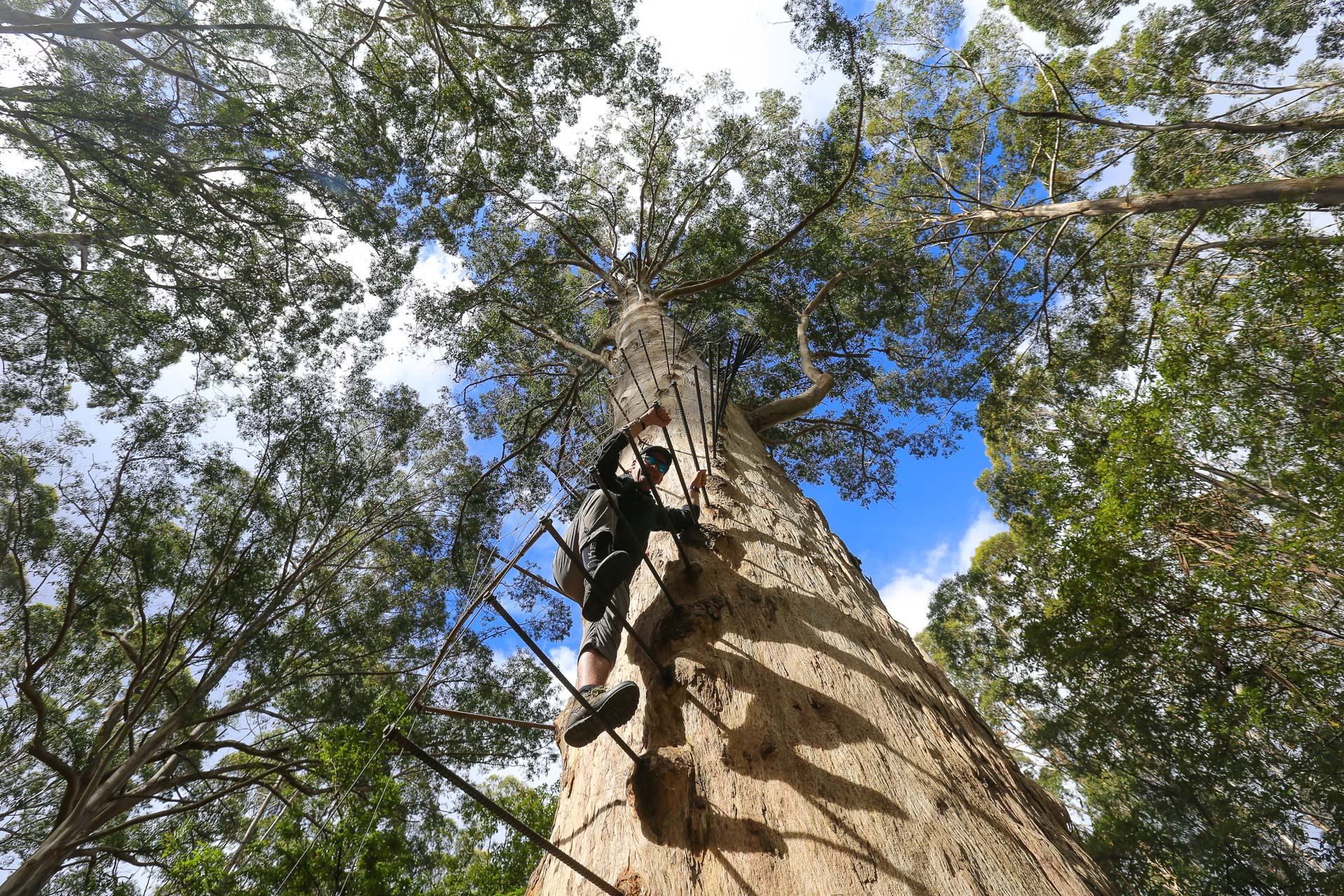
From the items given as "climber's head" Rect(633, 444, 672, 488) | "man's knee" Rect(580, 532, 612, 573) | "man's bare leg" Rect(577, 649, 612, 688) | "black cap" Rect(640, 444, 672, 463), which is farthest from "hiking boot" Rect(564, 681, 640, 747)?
"black cap" Rect(640, 444, 672, 463)

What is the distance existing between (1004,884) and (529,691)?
345 inches

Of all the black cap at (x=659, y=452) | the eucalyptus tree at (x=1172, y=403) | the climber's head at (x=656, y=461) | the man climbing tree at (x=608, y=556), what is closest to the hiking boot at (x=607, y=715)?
the man climbing tree at (x=608, y=556)

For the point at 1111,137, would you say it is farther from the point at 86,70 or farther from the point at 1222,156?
the point at 86,70

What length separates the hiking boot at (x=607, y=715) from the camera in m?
1.32

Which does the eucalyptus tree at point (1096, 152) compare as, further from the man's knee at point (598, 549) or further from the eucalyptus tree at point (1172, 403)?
the man's knee at point (598, 549)

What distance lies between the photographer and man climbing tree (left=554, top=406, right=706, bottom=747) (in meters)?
1.38

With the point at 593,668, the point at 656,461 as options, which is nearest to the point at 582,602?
the point at 593,668

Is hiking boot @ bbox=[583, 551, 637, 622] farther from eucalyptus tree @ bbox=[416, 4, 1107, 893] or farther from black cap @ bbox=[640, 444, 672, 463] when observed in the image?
black cap @ bbox=[640, 444, 672, 463]

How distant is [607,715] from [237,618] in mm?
7466

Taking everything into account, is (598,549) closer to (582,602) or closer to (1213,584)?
(582,602)

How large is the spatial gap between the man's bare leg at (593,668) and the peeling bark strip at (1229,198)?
18.7ft

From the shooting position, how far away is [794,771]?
1.13 metres

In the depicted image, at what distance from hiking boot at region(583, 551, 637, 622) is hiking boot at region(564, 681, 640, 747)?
381mm

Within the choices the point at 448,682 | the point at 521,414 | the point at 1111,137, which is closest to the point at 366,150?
the point at 521,414
